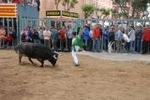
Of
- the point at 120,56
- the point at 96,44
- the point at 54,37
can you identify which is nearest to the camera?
the point at 120,56

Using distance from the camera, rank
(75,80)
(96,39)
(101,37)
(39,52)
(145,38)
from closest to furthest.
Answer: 1. (75,80)
2. (39,52)
3. (145,38)
4. (96,39)
5. (101,37)

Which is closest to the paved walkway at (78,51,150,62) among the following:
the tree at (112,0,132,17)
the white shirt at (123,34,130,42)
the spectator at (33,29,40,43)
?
the white shirt at (123,34,130,42)

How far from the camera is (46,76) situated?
15.4m

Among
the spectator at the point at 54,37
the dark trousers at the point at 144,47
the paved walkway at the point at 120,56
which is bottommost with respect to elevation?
the paved walkway at the point at 120,56

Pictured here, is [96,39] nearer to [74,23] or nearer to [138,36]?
[74,23]

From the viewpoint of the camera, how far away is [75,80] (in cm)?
1453

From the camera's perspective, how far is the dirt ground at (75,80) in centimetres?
1179

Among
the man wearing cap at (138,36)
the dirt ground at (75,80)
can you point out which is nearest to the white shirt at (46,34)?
the man wearing cap at (138,36)

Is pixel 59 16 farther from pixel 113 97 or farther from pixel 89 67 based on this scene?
pixel 113 97

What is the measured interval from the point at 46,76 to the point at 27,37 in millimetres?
11122

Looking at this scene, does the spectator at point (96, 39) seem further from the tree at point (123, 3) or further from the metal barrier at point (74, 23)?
the tree at point (123, 3)

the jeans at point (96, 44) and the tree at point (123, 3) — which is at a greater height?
the tree at point (123, 3)

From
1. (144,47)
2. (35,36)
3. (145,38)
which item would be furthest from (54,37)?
(145,38)

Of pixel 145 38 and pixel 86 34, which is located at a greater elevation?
pixel 86 34
